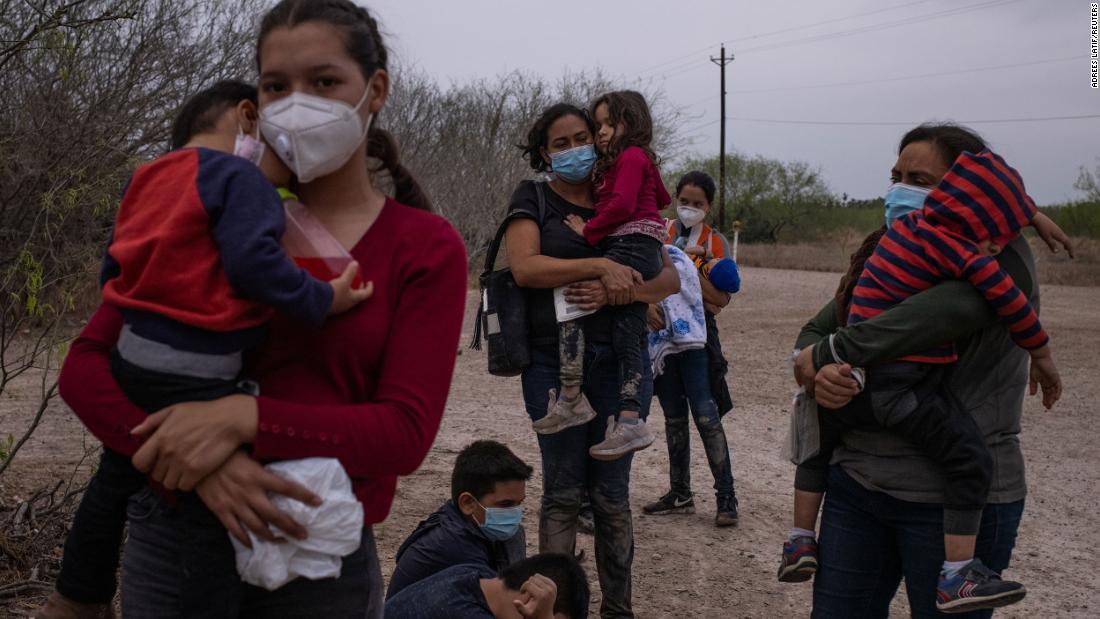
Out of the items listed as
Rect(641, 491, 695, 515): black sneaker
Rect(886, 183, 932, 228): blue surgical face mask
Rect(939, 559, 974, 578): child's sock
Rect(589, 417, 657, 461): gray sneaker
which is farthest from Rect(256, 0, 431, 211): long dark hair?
Rect(641, 491, 695, 515): black sneaker

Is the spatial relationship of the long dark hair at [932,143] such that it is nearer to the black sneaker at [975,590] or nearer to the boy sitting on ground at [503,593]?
the black sneaker at [975,590]

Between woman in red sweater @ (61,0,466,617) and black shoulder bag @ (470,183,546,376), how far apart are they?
7.27 ft

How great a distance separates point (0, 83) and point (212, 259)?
5.34 m

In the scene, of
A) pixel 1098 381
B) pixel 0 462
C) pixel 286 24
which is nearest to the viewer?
pixel 286 24

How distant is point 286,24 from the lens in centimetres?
187

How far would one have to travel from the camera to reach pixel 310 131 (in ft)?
6.10

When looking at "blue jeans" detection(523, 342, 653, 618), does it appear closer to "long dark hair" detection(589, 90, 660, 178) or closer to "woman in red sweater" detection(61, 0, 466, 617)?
"long dark hair" detection(589, 90, 660, 178)

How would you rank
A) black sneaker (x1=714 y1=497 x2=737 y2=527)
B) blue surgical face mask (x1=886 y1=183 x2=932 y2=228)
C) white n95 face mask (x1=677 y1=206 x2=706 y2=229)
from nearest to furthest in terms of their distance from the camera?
blue surgical face mask (x1=886 y1=183 x2=932 y2=228) < black sneaker (x1=714 y1=497 x2=737 y2=527) < white n95 face mask (x1=677 y1=206 x2=706 y2=229)

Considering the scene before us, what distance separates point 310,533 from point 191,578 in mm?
223

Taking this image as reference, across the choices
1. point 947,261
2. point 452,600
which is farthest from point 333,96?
point 452,600

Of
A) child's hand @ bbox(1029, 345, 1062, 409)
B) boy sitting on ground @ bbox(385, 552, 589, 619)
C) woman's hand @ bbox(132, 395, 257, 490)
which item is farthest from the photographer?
boy sitting on ground @ bbox(385, 552, 589, 619)

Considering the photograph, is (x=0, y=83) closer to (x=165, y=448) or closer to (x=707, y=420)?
(x=707, y=420)

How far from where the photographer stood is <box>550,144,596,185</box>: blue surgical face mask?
4.30m

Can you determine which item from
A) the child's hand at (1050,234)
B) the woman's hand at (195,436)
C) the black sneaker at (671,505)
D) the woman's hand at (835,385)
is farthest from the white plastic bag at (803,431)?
the black sneaker at (671,505)
